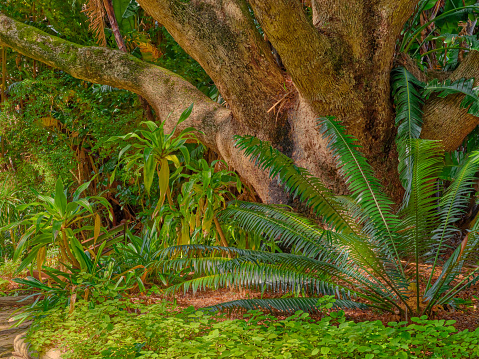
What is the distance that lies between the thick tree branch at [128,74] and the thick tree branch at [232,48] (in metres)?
0.40

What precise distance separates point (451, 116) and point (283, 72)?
5.36 ft

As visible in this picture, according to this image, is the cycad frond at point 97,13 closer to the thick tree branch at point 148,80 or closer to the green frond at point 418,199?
the thick tree branch at point 148,80

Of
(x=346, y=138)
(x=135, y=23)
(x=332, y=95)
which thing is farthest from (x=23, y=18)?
(x=346, y=138)

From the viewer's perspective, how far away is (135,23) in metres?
7.16

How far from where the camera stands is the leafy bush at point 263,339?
202cm

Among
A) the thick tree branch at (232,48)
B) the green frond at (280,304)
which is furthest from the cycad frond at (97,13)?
the green frond at (280,304)

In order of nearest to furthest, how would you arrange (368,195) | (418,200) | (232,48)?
(418,200) < (368,195) < (232,48)

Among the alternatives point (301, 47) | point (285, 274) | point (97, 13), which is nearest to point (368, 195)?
point (285, 274)

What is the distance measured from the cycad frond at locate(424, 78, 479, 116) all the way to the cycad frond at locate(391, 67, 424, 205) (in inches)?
4.9

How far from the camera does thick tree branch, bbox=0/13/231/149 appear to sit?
4633 millimetres

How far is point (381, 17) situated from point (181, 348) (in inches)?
122

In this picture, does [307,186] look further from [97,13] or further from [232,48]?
[97,13]

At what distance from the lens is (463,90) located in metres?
3.59

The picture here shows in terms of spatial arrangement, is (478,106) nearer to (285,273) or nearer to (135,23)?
(285,273)
